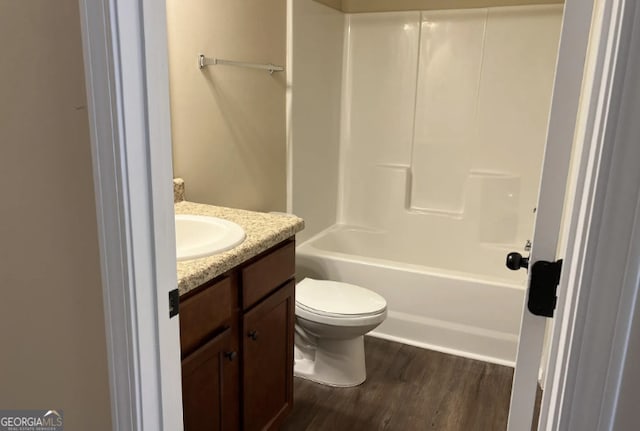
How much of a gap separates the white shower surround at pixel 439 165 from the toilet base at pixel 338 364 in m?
0.50

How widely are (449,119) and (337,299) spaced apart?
160 cm

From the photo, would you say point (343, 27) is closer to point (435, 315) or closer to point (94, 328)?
point (435, 315)

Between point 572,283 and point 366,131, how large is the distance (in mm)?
2877

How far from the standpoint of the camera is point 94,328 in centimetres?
91

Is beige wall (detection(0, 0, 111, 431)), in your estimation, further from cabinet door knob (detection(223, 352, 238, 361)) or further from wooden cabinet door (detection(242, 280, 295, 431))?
wooden cabinet door (detection(242, 280, 295, 431))

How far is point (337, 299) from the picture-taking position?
225cm

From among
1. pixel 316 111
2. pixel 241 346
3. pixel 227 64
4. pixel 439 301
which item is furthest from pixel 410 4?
pixel 241 346

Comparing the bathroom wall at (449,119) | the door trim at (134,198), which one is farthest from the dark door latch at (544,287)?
the bathroom wall at (449,119)

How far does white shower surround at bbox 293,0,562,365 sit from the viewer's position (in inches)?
103

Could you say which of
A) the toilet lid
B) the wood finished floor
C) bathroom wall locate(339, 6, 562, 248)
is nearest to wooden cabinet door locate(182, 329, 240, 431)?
the wood finished floor

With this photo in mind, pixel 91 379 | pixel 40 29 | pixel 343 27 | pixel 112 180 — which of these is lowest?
pixel 91 379

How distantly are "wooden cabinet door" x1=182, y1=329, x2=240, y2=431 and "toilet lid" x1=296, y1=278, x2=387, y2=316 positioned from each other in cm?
74

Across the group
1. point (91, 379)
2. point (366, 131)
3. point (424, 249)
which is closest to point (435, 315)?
point (424, 249)

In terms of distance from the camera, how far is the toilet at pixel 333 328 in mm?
2148
